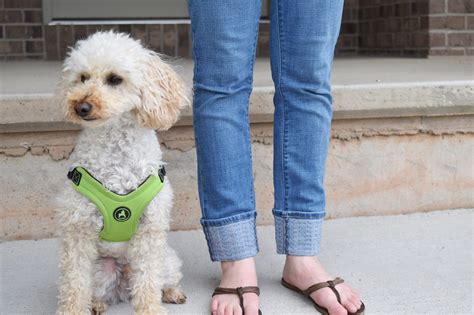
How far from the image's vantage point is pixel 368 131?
3215 mm

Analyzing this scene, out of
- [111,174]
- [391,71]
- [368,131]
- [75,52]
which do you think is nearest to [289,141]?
[111,174]

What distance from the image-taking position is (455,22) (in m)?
5.34

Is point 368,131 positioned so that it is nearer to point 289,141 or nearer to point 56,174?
point 289,141

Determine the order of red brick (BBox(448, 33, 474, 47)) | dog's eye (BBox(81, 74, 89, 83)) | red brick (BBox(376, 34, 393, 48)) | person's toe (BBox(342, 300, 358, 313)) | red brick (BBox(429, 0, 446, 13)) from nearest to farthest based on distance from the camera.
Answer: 1. dog's eye (BBox(81, 74, 89, 83))
2. person's toe (BBox(342, 300, 358, 313))
3. red brick (BBox(429, 0, 446, 13))
4. red brick (BBox(448, 33, 474, 47))
5. red brick (BBox(376, 34, 393, 48))

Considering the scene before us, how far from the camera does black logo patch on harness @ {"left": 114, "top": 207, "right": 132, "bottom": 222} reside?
2127mm

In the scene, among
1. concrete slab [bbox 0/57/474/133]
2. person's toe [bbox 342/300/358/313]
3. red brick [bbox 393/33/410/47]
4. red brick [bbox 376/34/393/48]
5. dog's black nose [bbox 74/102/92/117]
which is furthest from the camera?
red brick [bbox 376/34/393/48]

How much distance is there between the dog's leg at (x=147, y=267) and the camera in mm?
2197

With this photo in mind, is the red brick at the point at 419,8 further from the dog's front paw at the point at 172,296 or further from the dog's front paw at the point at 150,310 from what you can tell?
the dog's front paw at the point at 150,310

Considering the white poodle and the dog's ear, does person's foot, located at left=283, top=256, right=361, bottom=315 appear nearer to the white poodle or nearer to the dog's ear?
the white poodle

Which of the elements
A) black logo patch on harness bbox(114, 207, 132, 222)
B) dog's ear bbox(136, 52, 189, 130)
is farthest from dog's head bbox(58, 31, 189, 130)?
black logo patch on harness bbox(114, 207, 132, 222)

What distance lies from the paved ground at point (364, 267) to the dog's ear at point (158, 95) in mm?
615

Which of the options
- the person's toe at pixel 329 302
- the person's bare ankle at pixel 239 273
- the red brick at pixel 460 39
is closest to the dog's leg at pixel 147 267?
the person's bare ankle at pixel 239 273

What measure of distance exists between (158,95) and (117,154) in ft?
0.71

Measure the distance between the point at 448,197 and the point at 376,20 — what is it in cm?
297
